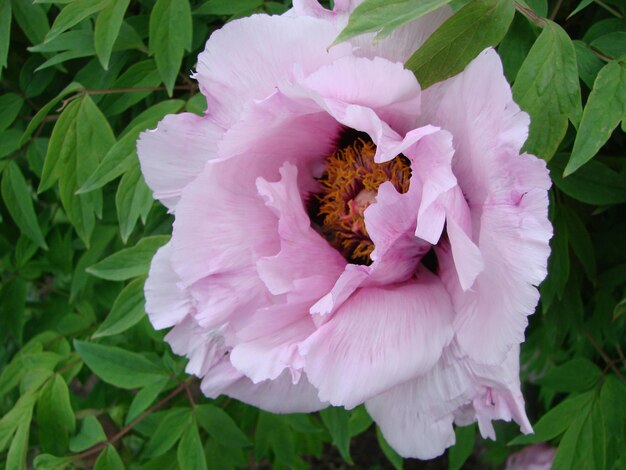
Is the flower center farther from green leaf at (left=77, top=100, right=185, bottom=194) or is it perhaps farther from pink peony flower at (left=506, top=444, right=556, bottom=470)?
pink peony flower at (left=506, top=444, right=556, bottom=470)

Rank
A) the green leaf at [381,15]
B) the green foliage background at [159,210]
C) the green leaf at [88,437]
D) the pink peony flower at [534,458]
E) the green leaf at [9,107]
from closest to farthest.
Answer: the green leaf at [381,15] → the green foliage background at [159,210] → the green leaf at [88,437] → the green leaf at [9,107] → the pink peony flower at [534,458]

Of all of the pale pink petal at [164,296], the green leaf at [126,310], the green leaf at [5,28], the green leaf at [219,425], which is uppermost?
the green leaf at [5,28]

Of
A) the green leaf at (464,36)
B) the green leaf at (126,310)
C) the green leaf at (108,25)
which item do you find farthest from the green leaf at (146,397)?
the green leaf at (464,36)

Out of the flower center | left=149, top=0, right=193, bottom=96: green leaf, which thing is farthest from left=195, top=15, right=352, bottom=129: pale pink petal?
left=149, top=0, right=193, bottom=96: green leaf

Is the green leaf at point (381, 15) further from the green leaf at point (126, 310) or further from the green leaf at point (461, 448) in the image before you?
the green leaf at point (461, 448)

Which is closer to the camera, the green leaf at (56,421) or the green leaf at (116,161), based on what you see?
the green leaf at (116,161)

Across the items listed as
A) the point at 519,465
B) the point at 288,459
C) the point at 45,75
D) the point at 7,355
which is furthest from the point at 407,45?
the point at 7,355
